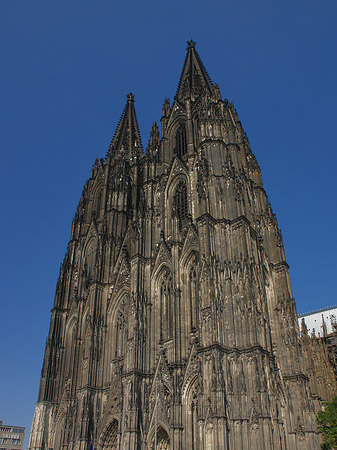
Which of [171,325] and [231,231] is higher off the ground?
[231,231]

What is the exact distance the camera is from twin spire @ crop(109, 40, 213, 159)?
152 feet

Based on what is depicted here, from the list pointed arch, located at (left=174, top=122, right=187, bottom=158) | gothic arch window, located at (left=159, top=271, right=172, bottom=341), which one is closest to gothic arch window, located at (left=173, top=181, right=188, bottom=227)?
pointed arch, located at (left=174, top=122, right=187, bottom=158)

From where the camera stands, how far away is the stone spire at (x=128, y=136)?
52.6 m

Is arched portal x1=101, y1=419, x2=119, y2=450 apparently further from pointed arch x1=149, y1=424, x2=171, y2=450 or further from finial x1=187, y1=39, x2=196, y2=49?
finial x1=187, y1=39, x2=196, y2=49

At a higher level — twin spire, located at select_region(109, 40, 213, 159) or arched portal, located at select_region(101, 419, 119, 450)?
twin spire, located at select_region(109, 40, 213, 159)

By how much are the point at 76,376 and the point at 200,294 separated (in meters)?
15.1

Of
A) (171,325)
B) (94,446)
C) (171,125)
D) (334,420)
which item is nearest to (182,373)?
(171,325)

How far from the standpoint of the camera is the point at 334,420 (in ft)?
97.9

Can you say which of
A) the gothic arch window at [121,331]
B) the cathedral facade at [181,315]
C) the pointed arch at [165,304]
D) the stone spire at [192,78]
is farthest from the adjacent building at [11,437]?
the stone spire at [192,78]

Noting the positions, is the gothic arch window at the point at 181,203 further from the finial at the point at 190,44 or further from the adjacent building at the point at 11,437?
the adjacent building at the point at 11,437

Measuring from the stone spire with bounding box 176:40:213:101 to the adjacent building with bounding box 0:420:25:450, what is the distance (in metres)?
93.0

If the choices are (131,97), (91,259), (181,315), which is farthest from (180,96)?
(181,315)

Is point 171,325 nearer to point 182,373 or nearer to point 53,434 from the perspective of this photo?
point 182,373

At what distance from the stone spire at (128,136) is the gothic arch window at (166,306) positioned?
20.9 meters
